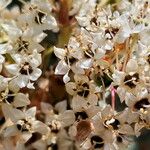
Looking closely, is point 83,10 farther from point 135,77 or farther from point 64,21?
point 135,77

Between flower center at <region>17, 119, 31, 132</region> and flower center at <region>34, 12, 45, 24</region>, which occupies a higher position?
flower center at <region>34, 12, 45, 24</region>

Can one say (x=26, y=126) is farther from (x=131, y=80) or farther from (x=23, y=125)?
(x=131, y=80)

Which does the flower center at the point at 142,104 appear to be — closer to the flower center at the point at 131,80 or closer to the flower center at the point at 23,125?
the flower center at the point at 131,80

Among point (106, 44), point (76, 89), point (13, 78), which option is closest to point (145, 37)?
point (106, 44)

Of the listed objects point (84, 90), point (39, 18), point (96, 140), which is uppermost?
point (39, 18)

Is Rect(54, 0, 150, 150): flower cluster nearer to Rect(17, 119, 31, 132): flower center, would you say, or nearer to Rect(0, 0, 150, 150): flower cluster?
Rect(0, 0, 150, 150): flower cluster

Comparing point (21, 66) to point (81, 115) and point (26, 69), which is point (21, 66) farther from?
point (81, 115)

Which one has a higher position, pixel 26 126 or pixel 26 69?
pixel 26 69

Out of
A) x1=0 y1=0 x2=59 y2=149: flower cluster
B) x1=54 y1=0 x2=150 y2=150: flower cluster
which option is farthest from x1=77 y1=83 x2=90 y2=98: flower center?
x1=0 y1=0 x2=59 y2=149: flower cluster

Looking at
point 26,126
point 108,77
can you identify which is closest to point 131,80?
point 108,77
